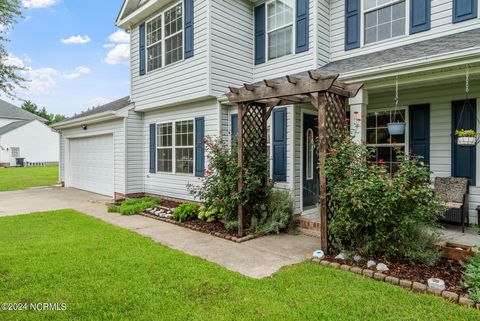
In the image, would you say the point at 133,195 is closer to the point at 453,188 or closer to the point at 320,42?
the point at 320,42

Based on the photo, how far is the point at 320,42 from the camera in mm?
7195

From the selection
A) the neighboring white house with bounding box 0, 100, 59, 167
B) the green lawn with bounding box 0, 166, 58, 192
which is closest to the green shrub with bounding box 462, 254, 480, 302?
the green lawn with bounding box 0, 166, 58, 192

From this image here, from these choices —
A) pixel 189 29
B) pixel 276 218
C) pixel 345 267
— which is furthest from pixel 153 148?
pixel 345 267

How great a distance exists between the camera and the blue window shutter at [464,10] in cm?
567

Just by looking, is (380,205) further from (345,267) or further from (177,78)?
(177,78)

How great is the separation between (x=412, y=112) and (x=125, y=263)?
609 centimetres

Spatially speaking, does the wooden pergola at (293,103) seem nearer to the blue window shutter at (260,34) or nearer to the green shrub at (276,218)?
the green shrub at (276,218)

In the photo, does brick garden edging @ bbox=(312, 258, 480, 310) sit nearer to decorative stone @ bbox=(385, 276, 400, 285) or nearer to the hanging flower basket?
decorative stone @ bbox=(385, 276, 400, 285)

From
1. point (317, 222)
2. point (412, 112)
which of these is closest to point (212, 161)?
point (317, 222)

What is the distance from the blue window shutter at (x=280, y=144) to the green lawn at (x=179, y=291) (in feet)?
9.70

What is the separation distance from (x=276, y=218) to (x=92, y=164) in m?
9.09

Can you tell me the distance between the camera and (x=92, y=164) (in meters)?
12.1

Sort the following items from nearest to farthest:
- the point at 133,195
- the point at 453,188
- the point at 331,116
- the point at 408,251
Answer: the point at 408,251 → the point at 331,116 → the point at 453,188 → the point at 133,195

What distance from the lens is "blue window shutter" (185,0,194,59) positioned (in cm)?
790
